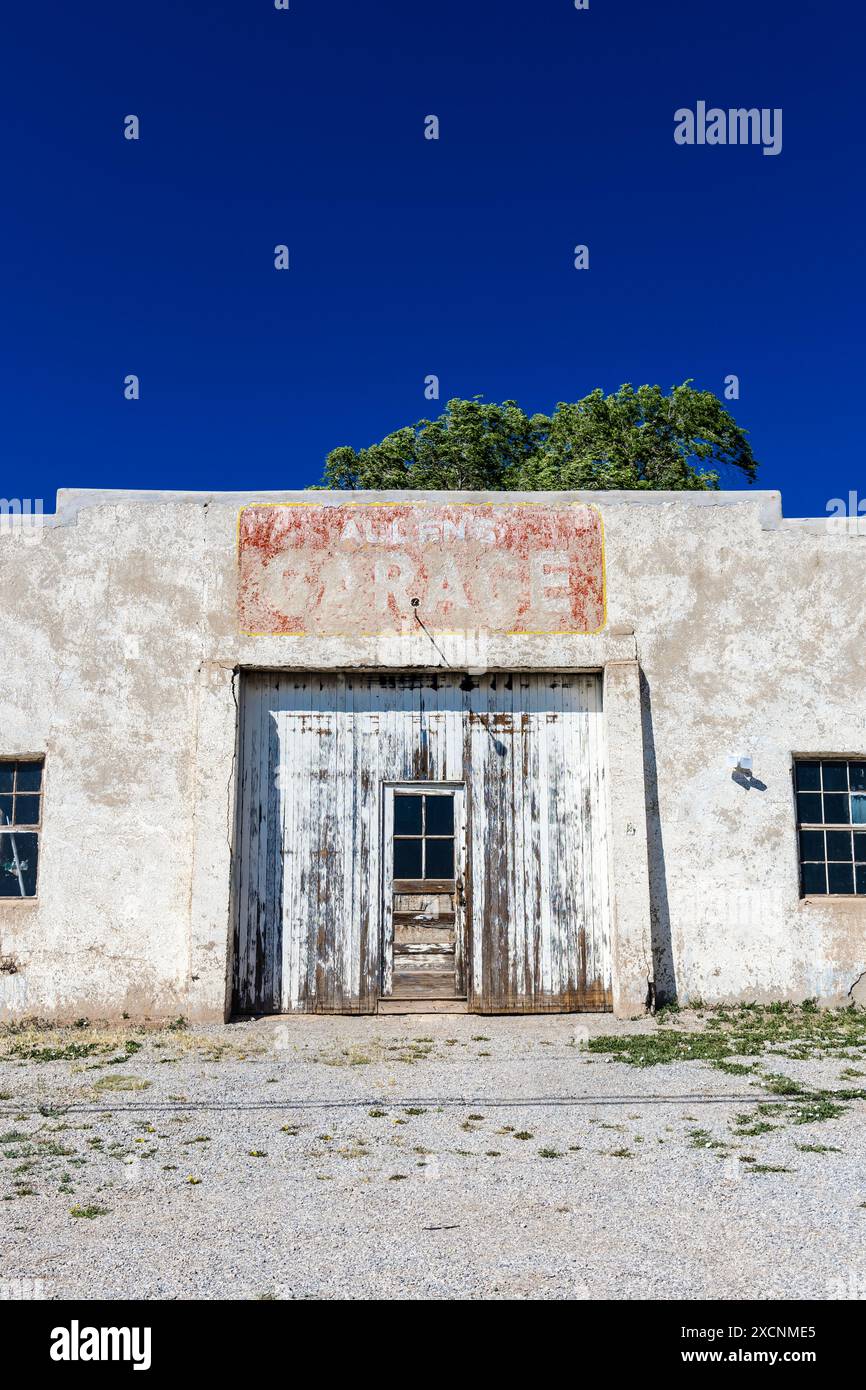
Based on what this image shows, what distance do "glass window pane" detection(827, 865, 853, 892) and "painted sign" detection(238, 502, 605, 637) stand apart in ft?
11.0

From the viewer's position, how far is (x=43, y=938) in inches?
404

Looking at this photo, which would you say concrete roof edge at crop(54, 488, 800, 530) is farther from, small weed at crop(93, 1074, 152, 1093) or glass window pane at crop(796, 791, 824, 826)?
small weed at crop(93, 1074, 152, 1093)

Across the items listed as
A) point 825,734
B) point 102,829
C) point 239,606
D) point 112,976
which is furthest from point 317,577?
point 825,734

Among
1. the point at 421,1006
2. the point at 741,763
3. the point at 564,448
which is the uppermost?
the point at 564,448

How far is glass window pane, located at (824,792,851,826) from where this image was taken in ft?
35.4

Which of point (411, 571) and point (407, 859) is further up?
point (411, 571)

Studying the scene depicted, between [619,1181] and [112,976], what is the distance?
20.0ft

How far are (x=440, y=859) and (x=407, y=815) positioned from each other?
1.77ft

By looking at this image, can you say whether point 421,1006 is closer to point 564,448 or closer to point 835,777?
point 835,777

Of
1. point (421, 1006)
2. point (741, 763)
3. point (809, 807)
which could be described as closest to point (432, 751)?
point (421, 1006)

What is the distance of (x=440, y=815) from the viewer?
10.7 meters

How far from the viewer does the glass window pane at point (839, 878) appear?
10.7 m

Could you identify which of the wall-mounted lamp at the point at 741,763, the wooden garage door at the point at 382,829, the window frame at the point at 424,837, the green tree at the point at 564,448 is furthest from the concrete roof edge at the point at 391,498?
the green tree at the point at 564,448

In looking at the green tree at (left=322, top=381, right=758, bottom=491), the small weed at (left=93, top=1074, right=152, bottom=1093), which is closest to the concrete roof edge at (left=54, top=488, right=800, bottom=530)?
the small weed at (left=93, top=1074, right=152, bottom=1093)
